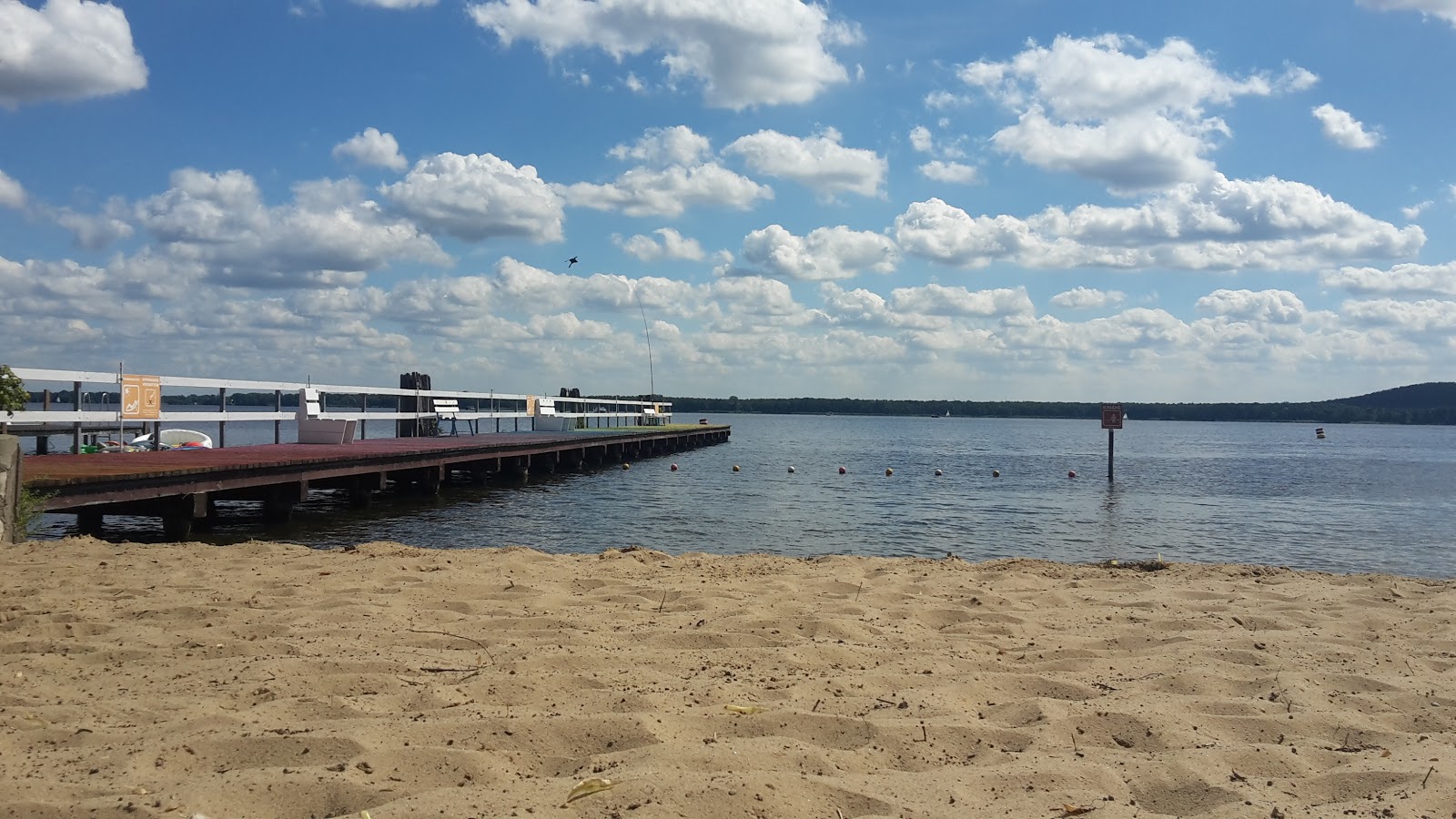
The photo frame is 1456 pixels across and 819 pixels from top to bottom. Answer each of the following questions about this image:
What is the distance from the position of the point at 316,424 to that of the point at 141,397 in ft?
17.1

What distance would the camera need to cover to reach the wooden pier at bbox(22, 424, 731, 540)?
30.3 feet

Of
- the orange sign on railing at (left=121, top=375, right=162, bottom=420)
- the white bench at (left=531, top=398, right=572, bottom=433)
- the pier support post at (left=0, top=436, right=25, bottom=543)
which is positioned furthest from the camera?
the white bench at (left=531, top=398, right=572, bottom=433)

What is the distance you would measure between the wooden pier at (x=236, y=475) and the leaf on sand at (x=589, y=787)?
791 cm

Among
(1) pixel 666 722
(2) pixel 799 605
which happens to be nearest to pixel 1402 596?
(2) pixel 799 605

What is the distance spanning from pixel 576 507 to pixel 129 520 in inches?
275

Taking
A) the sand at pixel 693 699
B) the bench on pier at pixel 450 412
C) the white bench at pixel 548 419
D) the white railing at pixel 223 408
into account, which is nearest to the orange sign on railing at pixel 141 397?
the white railing at pixel 223 408

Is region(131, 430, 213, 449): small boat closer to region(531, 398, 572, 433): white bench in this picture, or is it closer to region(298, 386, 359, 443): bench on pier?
region(298, 386, 359, 443): bench on pier

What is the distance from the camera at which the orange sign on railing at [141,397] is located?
476 inches

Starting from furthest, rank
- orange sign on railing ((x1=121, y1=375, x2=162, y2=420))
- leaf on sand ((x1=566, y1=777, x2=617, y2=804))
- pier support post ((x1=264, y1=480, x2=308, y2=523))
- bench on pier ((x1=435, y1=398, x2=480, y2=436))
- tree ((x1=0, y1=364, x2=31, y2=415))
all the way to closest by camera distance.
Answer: bench on pier ((x1=435, y1=398, x2=480, y2=436)) < pier support post ((x1=264, y1=480, x2=308, y2=523)) < orange sign on railing ((x1=121, y1=375, x2=162, y2=420)) < tree ((x1=0, y1=364, x2=31, y2=415)) < leaf on sand ((x1=566, y1=777, x2=617, y2=804))

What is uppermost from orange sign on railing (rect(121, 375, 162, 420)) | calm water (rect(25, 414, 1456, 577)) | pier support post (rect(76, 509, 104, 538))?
orange sign on railing (rect(121, 375, 162, 420))

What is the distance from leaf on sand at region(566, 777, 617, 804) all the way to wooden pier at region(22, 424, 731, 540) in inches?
311

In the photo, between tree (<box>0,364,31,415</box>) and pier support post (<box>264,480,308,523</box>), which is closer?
tree (<box>0,364,31,415</box>)

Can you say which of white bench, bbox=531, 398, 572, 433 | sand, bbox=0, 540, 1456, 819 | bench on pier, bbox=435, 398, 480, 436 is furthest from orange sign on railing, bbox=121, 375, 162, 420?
white bench, bbox=531, 398, 572, 433

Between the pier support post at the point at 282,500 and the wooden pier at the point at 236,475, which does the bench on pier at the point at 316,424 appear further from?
the pier support post at the point at 282,500
